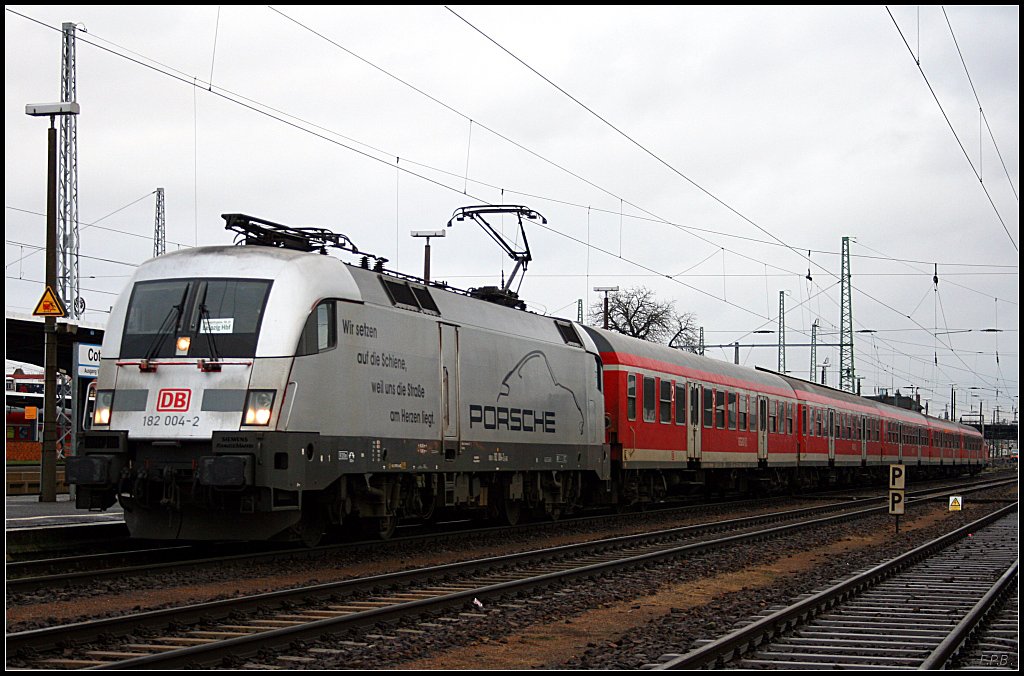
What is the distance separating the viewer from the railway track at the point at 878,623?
9.23 meters

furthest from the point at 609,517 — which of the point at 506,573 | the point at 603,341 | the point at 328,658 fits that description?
the point at 328,658

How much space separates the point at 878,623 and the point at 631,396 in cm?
1449

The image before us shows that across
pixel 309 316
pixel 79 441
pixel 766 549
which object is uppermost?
pixel 309 316

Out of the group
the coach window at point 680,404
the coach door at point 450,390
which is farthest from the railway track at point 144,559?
the coach window at point 680,404

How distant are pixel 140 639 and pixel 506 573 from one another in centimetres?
586

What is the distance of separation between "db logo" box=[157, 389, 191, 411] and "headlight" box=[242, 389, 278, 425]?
2.56ft

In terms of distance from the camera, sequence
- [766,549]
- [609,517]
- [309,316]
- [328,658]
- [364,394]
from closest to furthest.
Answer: [328,658], [309,316], [364,394], [766,549], [609,517]

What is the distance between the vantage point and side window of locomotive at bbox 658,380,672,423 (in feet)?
89.1

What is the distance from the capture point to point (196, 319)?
14258mm

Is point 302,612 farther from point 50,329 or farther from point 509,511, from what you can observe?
point 50,329

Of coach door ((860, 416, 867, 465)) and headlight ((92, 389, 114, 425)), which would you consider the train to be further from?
coach door ((860, 416, 867, 465))

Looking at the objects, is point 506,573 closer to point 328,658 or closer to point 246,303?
point 246,303

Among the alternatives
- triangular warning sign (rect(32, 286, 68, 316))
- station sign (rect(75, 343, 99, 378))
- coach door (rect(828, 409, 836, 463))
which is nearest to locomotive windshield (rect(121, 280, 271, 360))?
triangular warning sign (rect(32, 286, 68, 316))

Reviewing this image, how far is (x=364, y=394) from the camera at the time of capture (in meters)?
15.3
